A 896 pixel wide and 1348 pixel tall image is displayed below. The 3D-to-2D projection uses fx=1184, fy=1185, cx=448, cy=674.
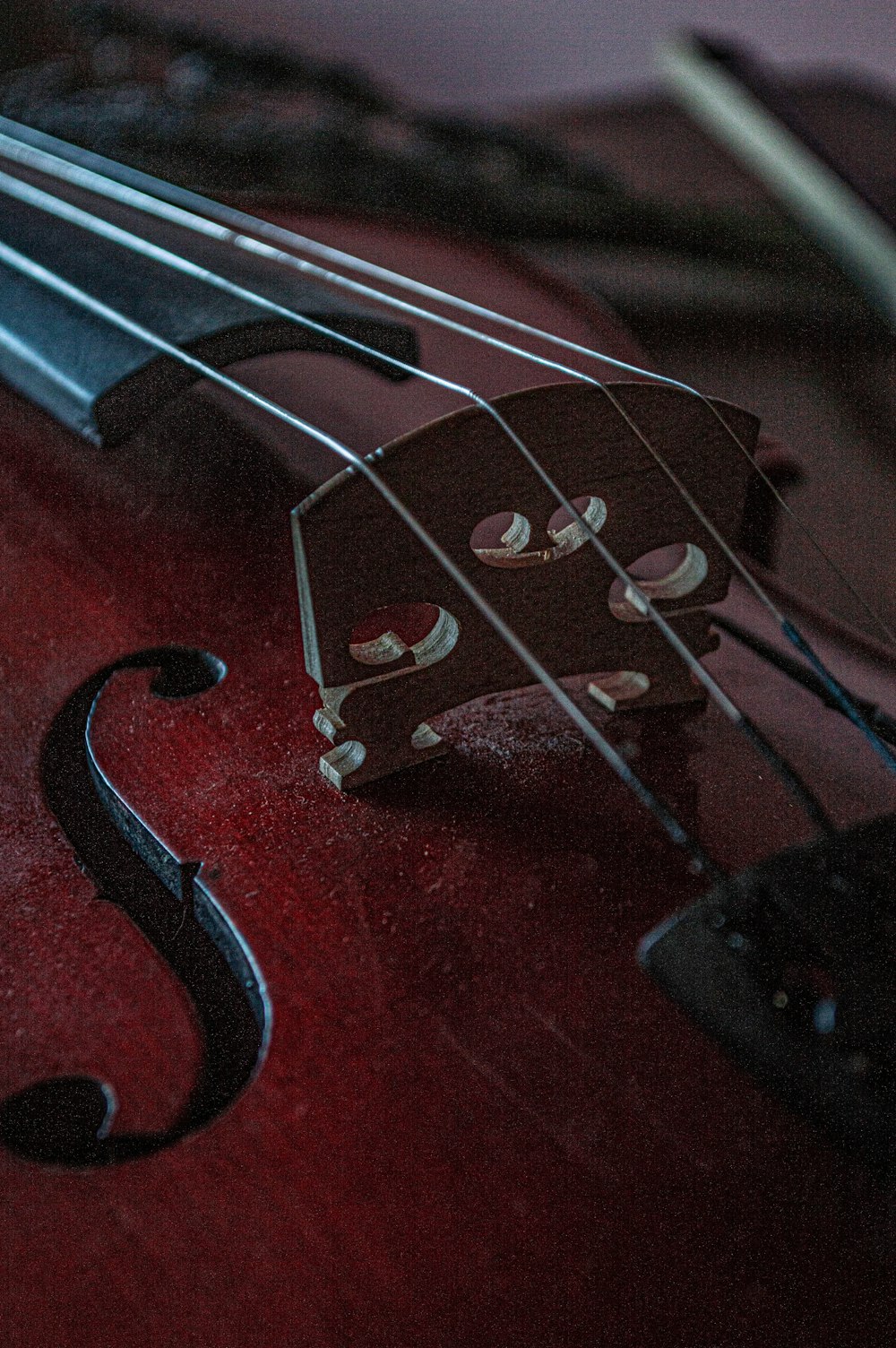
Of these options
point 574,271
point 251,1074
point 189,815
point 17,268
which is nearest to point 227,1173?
point 251,1074

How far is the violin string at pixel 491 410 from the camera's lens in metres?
0.47

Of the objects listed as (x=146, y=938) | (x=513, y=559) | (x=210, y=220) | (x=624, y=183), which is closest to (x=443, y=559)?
(x=513, y=559)

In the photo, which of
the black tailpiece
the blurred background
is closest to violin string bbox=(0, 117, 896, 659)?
the blurred background

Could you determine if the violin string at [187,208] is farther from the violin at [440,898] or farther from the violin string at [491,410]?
the violin at [440,898]

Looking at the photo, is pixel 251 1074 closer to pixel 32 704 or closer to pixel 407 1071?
pixel 407 1071

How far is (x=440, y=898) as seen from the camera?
1.59 feet

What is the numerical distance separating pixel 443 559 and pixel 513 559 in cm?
5

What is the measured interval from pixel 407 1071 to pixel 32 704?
0.99 feet

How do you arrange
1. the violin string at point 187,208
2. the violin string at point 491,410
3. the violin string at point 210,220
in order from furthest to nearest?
1. the violin string at point 187,208
2. the violin string at point 210,220
3. the violin string at point 491,410

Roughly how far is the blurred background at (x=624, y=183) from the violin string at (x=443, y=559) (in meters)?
0.41

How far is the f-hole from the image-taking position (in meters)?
0.41

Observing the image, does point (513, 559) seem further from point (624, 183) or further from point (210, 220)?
point (624, 183)

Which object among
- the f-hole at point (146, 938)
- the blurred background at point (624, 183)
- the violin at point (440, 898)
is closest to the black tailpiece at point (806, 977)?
the violin at point (440, 898)

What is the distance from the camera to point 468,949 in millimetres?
465
